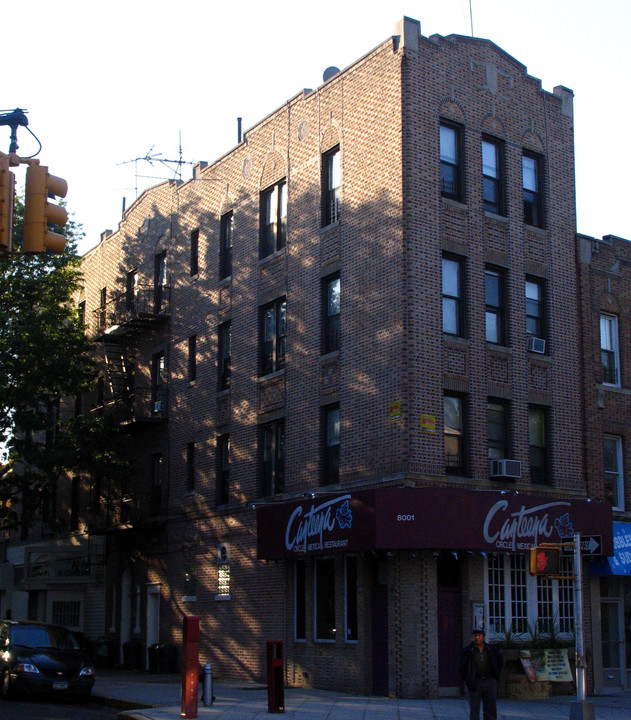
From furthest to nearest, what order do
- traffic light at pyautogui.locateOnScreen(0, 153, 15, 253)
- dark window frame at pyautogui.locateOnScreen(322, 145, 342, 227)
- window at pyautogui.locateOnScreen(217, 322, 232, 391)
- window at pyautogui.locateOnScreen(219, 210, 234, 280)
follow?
1. window at pyautogui.locateOnScreen(219, 210, 234, 280)
2. window at pyautogui.locateOnScreen(217, 322, 232, 391)
3. dark window frame at pyautogui.locateOnScreen(322, 145, 342, 227)
4. traffic light at pyautogui.locateOnScreen(0, 153, 15, 253)

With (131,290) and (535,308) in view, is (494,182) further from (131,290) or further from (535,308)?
(131,290)

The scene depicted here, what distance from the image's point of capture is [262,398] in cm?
2759

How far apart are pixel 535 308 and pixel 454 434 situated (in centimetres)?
444

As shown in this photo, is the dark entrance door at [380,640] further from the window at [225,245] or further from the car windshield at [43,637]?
the window at [225,245]

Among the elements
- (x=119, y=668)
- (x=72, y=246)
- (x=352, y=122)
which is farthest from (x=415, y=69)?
(x=119, y=668)

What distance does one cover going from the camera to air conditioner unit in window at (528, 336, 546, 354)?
25.0 meters

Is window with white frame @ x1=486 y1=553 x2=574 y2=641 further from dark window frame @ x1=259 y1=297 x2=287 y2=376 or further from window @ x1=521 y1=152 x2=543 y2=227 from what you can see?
window @ x1=521 y1=152 x2=543 y2=227

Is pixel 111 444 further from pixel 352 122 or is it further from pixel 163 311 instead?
pixel 352 122

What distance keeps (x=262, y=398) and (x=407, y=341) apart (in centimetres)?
627

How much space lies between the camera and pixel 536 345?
25000mm

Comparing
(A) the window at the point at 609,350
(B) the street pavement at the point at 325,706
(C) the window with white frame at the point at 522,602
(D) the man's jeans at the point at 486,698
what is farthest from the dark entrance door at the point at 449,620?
(A) the window at the point at 609,350

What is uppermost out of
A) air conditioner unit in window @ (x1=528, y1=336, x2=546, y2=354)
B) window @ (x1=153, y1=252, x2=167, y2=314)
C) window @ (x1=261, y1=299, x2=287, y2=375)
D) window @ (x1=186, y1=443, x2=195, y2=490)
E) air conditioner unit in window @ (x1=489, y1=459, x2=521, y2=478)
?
window @ (x1=153, y1=252, x2=167, y2=314)

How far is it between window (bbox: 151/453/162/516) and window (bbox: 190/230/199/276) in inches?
238

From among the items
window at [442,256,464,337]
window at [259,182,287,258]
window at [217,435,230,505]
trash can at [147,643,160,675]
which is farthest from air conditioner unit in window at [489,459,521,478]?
trash can at [147,643,160,675]
